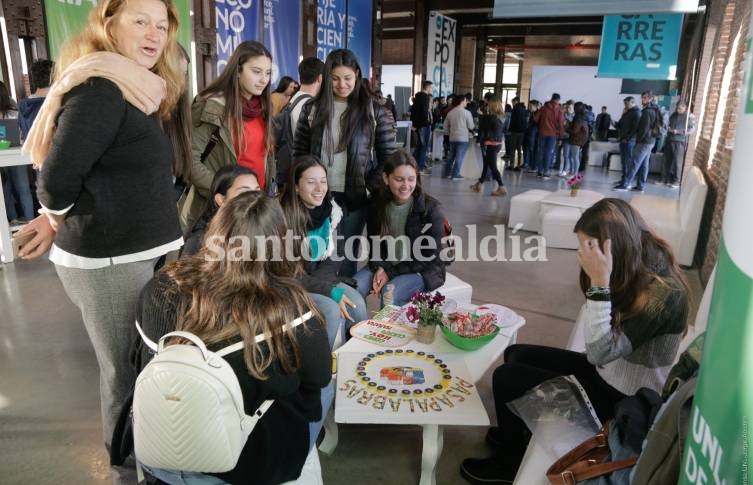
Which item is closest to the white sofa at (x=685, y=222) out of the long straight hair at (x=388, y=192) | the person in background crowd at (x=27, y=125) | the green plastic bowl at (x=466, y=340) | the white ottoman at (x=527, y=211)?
the white ottoman at (x=527, y=211)

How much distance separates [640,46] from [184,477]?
888cm

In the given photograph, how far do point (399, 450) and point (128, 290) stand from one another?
48.0 inches

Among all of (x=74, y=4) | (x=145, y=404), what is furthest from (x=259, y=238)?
(x=74, y=4)

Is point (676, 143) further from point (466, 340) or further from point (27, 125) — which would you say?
point (27, 125)

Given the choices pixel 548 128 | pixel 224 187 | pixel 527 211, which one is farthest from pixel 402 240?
pixel 548 128

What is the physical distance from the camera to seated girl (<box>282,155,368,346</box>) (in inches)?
98.1

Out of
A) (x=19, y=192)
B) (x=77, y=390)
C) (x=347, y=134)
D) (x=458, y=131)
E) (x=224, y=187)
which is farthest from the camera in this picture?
(x=458, y=131)

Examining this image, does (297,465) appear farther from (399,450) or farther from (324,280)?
(324,280)

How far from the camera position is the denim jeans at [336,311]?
2.30 m

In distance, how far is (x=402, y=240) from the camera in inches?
117

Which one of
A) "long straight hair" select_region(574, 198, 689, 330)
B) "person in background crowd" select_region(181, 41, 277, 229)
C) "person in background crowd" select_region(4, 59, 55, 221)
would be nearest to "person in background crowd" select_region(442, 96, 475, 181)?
"person in background crowd" select_region(4, 59, 55, 221)

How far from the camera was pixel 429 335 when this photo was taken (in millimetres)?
2221

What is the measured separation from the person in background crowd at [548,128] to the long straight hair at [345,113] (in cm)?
755

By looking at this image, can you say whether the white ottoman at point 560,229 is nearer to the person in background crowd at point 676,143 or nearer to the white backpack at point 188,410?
the person in background crowd at point 676,143
